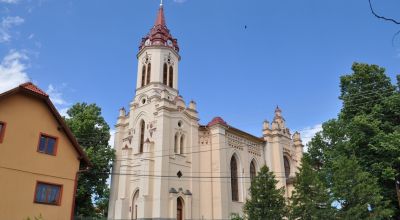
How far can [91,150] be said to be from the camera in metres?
32.1

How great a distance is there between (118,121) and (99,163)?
625 cm

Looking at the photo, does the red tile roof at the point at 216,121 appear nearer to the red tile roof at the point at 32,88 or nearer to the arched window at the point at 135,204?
the arched window at the point at 135,204

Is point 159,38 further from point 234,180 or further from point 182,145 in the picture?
point 234,180

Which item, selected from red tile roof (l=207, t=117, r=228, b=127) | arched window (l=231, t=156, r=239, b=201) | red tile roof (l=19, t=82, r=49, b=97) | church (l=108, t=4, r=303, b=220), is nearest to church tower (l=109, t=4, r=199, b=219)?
church (l=108, t=4, r=303, b=220)

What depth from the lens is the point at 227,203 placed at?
106ft

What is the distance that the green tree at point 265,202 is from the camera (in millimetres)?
24031

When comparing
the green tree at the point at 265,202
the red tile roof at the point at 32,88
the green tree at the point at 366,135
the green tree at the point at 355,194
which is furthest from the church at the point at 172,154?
the red tile roof at the point at 32,88

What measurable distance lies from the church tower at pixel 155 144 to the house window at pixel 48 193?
1108 cm

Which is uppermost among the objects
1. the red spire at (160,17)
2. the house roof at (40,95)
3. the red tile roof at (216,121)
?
the red spire at (160,17)

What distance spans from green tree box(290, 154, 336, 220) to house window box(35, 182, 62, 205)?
14920 mm

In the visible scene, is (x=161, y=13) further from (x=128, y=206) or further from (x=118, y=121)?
(x=128, y=206)

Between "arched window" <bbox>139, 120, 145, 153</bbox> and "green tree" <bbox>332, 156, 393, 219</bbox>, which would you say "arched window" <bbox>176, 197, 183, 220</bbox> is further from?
"green tree" <bbox>332, 156, 393, 219</bbox>

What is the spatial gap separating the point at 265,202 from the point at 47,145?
1437 cm

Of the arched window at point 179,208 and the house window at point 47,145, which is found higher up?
the house window at point 47,145
